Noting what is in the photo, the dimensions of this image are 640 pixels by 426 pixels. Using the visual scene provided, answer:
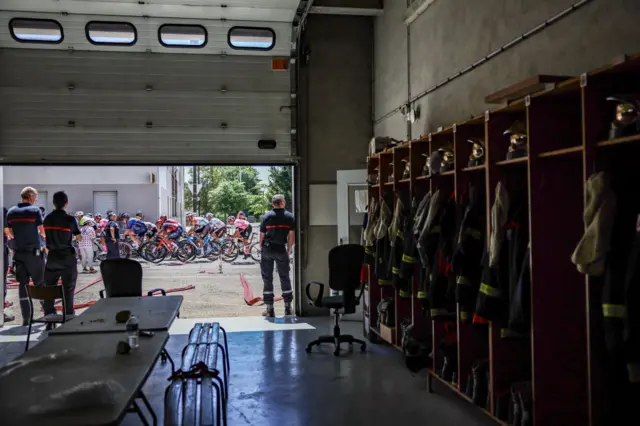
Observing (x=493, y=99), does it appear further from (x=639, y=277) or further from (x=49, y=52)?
(x=49, y=52)

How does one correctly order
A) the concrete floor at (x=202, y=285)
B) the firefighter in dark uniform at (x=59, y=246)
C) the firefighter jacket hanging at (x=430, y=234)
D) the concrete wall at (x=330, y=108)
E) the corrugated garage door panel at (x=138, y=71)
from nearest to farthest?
the firefighter jacket hanging at (x=430, y=234) < the firefighter in dark uniform at (x=59, y=246) < the corrugated garage door panel at (x=138, y=71) < the concrete wall at (x=330, y=108) < the concrete floor at (x=202, y=285)

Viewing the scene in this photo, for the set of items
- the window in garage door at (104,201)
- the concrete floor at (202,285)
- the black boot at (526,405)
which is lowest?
the concrete floor at (202,285)

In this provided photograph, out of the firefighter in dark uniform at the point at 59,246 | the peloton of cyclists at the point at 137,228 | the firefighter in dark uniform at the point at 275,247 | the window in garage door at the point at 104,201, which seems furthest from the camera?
the window in garage door at the point at 104,201

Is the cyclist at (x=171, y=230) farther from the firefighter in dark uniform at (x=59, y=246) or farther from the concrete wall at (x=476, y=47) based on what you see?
the concrete wall at (x=476, y=47)

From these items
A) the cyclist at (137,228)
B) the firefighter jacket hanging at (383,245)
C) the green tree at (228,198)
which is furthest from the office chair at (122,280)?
the green tree at (228,198)

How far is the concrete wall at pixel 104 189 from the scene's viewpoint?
62.6ft

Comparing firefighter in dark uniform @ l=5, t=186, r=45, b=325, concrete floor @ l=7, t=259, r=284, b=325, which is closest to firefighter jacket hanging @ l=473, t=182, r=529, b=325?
concrete floor @ l=7, t=259, r=284, b=325

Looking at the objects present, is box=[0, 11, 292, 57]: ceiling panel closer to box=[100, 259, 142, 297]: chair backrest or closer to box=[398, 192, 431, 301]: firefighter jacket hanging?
box=[100, 259, 142, 297]: chair backrest

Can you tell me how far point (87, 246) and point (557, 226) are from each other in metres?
12.0

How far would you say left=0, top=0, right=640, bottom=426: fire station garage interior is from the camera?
2.55 m

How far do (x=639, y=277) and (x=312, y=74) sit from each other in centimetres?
594

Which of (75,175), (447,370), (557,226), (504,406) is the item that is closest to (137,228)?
(75,175)

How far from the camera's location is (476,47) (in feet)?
15.0

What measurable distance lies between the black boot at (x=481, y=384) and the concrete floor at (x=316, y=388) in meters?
0.22
